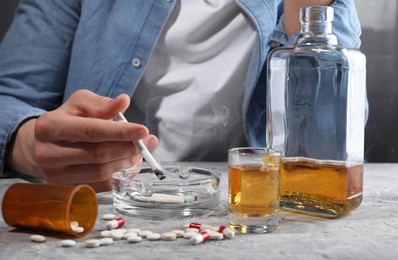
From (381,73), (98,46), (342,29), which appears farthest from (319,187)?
(381,73)

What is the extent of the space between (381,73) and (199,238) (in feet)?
4.37

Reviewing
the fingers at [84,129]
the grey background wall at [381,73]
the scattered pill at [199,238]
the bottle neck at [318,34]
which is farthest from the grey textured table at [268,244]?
the grey background wall at [381,73]

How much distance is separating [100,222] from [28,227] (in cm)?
10

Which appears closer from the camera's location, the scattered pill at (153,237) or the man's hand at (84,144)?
the scattered pill at (153,237)

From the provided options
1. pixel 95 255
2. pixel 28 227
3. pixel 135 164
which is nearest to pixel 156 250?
pixel 95 255

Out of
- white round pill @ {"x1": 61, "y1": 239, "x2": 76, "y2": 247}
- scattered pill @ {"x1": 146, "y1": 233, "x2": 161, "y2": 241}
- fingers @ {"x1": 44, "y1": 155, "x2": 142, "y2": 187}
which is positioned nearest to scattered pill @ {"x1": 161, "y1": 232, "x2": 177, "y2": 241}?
scattered pill @ {"x1": 146, "y1": 233, "x2": 161, "y2": 241}

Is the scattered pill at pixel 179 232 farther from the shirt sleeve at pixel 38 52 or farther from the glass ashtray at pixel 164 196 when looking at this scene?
the shirt sleeve at pixel 38 52

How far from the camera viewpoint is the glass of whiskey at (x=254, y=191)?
80 centimetres

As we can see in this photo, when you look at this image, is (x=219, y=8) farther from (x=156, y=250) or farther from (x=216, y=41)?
(x=156, y=250)

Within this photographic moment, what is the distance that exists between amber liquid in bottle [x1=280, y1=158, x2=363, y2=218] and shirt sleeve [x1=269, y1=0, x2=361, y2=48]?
491mm

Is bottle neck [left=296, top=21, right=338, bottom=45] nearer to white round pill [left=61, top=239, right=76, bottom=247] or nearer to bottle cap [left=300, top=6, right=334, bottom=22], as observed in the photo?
bottle cap [left=300, top=6, right=334, bottom=22]

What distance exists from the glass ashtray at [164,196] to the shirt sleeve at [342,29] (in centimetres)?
51

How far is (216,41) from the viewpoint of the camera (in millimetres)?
1476

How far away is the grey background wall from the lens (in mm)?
1925
